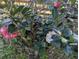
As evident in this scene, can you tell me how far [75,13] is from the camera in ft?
5.93

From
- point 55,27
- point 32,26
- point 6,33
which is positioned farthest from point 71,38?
point 6,33

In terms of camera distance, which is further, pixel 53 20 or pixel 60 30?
pixel 53 20

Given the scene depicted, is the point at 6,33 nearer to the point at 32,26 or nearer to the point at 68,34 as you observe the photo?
the point at 32,26

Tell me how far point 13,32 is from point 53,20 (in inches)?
11.3

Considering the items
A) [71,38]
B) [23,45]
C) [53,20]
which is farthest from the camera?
[23,45]

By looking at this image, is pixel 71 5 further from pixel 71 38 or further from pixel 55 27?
pixel 71 38

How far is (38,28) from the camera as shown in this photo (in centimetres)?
162

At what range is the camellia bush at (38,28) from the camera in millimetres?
1405

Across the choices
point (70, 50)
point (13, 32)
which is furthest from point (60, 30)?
point (13, 32)

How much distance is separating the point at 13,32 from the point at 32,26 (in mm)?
151

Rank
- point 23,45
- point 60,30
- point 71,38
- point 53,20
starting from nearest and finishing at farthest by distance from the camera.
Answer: point 71,38 → point 60,30 → point 53,20 → point 23,45

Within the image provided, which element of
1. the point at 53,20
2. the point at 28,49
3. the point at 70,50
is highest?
the point at 53,20

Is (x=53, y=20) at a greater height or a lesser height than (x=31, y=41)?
greater

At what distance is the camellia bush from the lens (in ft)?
4.61
